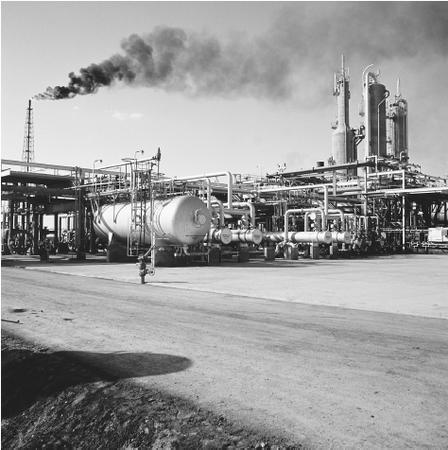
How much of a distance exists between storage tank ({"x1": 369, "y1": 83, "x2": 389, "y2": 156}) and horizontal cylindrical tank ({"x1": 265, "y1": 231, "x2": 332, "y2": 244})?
25.0 m

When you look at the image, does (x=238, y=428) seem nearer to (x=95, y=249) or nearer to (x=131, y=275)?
(x=131, y=275)

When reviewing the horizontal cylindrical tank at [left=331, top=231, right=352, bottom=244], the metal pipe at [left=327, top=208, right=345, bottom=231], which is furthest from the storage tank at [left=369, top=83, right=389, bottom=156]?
the horizontal cylindrical tank at [left=331, top=231, right=352, bottom=244]

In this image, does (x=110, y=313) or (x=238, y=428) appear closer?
(x=238, y=428)

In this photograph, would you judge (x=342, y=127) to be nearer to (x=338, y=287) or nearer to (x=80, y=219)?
(x=80, y=219)

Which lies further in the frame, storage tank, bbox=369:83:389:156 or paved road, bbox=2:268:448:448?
storage tank, bbox=369:83:389:156

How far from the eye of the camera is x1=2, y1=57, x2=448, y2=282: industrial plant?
24781 millimetres

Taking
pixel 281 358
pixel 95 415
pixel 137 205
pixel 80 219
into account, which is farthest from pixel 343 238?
pixel 95 415

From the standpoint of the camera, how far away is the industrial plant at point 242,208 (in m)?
24.8

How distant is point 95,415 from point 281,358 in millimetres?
2354

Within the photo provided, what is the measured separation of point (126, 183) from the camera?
1099 inches

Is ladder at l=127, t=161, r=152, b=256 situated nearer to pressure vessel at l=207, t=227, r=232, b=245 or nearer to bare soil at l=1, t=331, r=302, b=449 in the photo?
pressure vessel at l=207, t=227, r=232, b=245

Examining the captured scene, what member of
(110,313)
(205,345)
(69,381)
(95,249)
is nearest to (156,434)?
(69,381)

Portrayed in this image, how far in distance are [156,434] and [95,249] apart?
31.1 metres

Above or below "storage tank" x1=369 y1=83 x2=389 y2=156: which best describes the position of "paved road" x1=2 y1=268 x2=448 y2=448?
below
